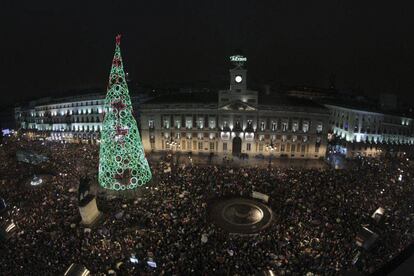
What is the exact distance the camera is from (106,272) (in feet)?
60.5

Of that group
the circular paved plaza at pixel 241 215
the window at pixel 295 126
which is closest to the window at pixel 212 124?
the window at pixel 295 126

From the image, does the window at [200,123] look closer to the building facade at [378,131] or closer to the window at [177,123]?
the window at [177,123]

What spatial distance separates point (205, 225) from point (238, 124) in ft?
98.8

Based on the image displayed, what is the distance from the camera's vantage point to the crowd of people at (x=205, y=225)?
737 inches

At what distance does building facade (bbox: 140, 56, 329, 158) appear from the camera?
1970 inches

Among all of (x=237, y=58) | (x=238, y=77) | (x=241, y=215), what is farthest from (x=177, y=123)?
(x=241, y=215)

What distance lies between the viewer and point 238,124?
2016 inches

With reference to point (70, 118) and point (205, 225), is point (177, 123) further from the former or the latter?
point (205, 225)

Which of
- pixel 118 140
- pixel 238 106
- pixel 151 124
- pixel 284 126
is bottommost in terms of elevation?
pixel 151 124

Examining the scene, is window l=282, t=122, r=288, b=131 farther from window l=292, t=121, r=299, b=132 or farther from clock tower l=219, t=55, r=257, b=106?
clock tower l=219, t=55, r=257, b=106

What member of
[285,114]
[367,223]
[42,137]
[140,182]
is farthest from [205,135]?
[42,137]

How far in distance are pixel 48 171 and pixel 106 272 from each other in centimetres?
2581

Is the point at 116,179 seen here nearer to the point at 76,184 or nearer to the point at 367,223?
the point at 76,184

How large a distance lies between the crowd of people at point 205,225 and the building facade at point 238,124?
15480 millimetres
